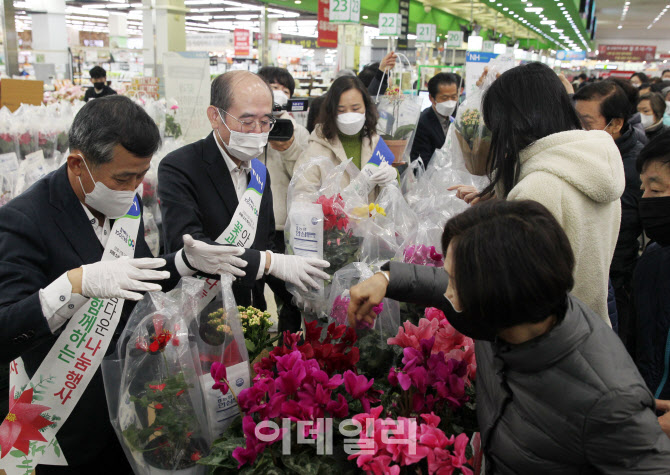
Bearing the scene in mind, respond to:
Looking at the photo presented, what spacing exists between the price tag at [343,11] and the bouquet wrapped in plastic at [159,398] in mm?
8131

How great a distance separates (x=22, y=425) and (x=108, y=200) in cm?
62

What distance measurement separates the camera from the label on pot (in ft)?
3.81

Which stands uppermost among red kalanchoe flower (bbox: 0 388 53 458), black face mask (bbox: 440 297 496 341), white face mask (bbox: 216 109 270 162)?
white face mask (bbox: 216 109 270 162)

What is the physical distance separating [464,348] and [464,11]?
23224 mm

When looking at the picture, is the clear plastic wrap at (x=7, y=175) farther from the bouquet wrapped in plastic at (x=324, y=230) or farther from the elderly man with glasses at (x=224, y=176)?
the bouquet wrapped in plastic at (x=324, y=230)

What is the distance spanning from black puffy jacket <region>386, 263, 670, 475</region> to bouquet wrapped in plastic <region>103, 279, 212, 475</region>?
60 cm

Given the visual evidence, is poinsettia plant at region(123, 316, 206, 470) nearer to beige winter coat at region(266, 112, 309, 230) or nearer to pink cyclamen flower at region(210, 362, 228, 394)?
pink cyclamen flower at region(210, 362, 228, 394)

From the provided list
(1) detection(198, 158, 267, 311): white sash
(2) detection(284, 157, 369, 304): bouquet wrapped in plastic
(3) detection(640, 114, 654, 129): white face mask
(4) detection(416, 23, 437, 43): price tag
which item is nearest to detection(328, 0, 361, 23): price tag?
(3) detection(640, 114, 654, 129): white face mask

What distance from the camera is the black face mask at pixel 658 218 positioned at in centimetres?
179

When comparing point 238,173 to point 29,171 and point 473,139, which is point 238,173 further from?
point 29,171

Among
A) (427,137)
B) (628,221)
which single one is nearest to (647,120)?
(427,137)

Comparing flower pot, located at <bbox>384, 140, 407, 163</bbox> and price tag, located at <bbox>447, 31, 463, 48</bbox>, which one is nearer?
flower pot, located at <bbox>384, 140, 407, 163</bbox>

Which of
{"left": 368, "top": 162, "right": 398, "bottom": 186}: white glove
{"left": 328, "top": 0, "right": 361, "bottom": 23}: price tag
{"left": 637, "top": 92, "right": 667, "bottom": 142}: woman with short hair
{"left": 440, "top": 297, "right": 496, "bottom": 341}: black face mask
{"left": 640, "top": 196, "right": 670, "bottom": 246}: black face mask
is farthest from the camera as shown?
{"left": 328, "top": 0, "right": 361, "bottom": 23}: price tag

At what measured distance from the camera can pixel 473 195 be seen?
2082mm
